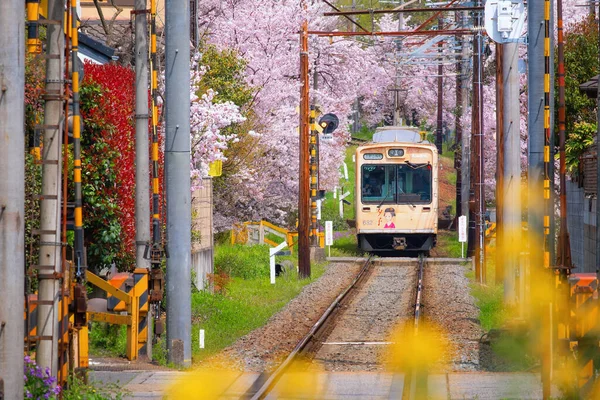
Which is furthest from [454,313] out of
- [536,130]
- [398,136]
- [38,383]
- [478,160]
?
[398,136]

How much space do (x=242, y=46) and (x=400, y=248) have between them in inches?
286

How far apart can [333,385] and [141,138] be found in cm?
395

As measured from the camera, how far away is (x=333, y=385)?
1132 centimetres

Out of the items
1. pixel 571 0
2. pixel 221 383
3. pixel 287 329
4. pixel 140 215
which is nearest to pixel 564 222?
pixel 221 383

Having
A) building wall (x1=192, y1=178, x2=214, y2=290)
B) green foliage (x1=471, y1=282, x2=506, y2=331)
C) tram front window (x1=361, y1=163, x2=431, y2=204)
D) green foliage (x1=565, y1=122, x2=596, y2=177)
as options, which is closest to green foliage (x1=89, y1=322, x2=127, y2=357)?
building wall (x1=192, y1=178, x2=214, y2=290)

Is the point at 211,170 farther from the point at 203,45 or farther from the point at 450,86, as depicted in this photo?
the point at 450,86

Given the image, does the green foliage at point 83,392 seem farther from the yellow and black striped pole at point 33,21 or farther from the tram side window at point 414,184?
the tram side window at point 414,184

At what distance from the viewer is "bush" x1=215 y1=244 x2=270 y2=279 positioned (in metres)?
23.4

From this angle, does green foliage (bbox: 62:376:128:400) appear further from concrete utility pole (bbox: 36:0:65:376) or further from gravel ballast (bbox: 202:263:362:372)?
gravel ballast (bbox: 202:263:362:372)

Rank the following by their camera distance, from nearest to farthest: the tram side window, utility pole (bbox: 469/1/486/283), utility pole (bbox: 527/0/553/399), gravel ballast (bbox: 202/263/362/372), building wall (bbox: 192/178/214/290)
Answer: utility pole (bbox: 527/0/553/399), gravel ballast (bbox: 202/263/362/372), building wall (bbox: 192/178/214/290), utility pole (bbox: 469/1/486/283), the tram side window

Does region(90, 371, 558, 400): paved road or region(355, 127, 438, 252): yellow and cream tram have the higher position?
region(355, 127, 438, 252): yellow and cream tram

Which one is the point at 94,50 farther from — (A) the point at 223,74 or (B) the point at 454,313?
(B) the point at 454,313

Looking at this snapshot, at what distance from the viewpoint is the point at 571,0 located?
45.4 meters

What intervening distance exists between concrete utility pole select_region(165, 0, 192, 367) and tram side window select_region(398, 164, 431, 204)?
17076mm
